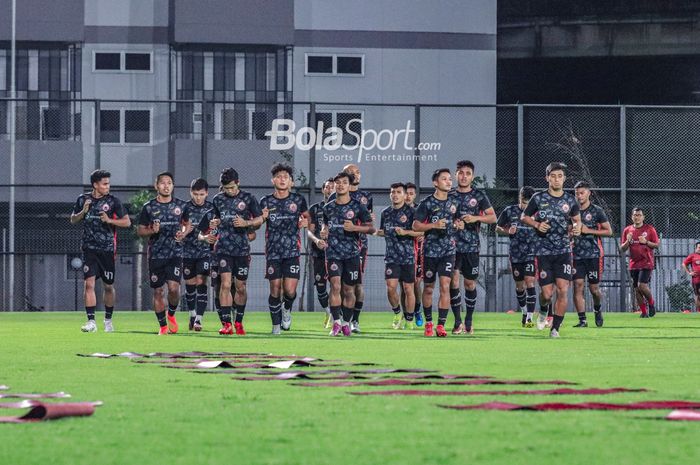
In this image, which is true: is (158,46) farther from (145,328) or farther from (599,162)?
(145,328)

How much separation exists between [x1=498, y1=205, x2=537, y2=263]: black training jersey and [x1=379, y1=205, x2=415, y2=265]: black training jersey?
1880 millimetres

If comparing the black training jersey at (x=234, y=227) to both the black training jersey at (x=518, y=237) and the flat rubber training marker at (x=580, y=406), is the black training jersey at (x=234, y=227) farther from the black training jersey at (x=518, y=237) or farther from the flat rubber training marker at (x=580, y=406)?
the flat rubber training marker at (x=580, y=406)

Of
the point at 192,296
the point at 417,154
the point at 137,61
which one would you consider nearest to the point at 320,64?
the point at 137,61

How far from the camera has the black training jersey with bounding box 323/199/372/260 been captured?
19641 mm

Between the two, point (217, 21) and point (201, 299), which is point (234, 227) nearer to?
point (201, 299)

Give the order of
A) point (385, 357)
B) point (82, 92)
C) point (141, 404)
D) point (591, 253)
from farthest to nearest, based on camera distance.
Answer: point (82, 92) < point (591, 253) < point (385, 357) < point (141, 404)

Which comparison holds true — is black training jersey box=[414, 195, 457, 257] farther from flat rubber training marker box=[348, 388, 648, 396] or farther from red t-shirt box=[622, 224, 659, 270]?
red t-shirt box=[622, 224, 659, 270]

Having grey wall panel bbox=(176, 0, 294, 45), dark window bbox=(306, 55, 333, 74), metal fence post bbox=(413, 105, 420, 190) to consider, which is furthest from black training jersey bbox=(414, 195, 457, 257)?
dark window bbox=(306, 55, 333, 74)

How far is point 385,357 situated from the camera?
14.0 metres

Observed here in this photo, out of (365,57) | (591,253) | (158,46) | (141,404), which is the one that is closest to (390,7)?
(365,57)

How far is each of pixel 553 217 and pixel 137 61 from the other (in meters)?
30.0

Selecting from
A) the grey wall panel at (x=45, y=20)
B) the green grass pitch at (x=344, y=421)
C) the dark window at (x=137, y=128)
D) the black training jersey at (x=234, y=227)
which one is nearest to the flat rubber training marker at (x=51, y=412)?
the green grass pitch at (x=344, y=421)

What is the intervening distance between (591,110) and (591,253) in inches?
727

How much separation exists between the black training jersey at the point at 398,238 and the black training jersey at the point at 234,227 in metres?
2.94
